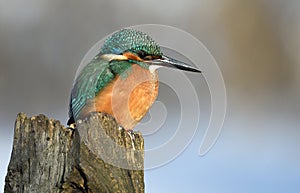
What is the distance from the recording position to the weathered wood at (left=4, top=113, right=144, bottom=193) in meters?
1.47

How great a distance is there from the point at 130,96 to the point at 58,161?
610mm

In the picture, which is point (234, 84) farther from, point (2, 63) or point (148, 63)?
point (148, 63)

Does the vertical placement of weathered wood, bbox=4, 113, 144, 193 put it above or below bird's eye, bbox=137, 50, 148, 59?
below

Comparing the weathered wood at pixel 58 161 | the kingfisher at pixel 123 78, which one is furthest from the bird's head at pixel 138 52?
the weathered wood at pixel 58 161

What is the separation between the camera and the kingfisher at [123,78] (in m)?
1.96

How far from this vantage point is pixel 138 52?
2076 millimetres

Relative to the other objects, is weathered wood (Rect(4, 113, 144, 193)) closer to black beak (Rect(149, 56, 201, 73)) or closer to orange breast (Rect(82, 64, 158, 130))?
orange breast (Rect(82, 64, 158, 130))

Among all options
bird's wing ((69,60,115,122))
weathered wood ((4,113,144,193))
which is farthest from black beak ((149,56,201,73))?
weathered wood ((4,113,144,193))

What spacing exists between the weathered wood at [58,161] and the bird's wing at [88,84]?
1.47 ft

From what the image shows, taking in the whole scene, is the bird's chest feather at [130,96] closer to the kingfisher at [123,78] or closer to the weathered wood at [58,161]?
the kingfisher at [123,78]

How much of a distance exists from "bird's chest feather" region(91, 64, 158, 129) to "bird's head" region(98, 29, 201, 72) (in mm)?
30

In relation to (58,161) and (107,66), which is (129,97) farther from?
(58,161)

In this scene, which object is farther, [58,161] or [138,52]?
[138,52]

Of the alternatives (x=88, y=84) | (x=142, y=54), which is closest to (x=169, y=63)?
(x=142, y=54)
